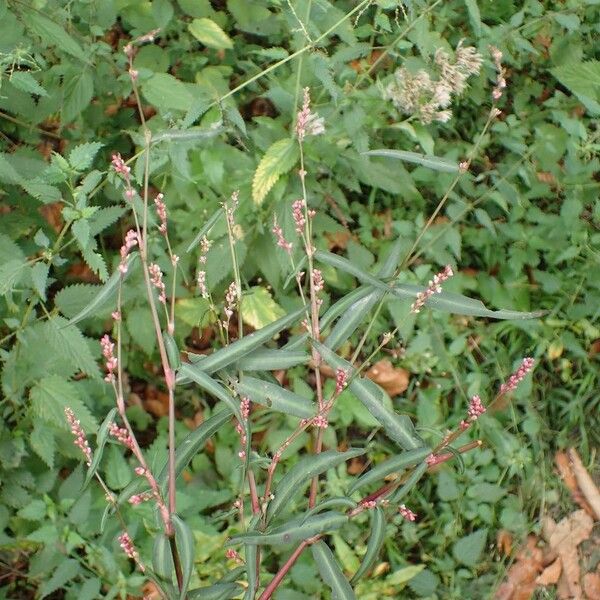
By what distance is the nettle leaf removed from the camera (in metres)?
2.05

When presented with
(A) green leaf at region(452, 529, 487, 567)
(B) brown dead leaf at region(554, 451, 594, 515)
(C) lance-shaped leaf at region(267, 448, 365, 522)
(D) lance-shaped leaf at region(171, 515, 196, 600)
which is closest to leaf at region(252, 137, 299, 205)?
(C) lance-shaped leaf at region(267, 448, 365, 522)

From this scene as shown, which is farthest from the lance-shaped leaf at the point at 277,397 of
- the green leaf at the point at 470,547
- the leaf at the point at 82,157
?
the green leaf at the point at 470,547

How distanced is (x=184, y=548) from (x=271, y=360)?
36cm

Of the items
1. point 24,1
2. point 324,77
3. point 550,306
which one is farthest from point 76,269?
point 550,306

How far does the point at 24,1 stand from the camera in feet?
6.70

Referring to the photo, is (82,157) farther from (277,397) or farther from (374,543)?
(374,543)

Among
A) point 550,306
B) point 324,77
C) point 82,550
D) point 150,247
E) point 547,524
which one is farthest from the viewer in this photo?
point 550,306

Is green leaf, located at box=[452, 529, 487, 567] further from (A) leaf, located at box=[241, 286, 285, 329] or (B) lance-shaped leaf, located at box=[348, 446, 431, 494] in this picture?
(B) lance-shaped leaf, located at box=[348, 446, 431, 494]

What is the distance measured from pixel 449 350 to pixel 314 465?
1.53 metres

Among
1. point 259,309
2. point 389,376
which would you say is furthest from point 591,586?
point 259,309

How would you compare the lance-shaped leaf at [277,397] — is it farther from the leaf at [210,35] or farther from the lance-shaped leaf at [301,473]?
the leaf at [210,35]

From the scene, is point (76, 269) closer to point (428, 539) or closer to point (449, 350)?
point (449, 350)

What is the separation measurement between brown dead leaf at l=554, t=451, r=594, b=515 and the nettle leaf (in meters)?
1.68

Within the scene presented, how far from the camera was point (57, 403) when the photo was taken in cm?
207
